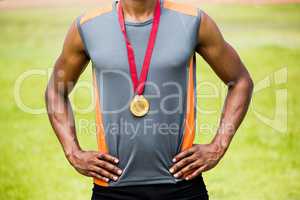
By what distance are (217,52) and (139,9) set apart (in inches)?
17.5

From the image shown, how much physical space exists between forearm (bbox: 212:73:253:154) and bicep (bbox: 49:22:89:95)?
0.78 metres

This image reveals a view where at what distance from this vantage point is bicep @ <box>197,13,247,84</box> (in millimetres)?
3283

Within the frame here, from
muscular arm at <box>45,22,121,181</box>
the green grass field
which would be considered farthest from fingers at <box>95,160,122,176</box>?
the green grass field

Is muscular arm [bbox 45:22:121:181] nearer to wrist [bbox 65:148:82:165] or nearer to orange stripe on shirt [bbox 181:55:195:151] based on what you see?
wrist [bbox 65:148:82:165]

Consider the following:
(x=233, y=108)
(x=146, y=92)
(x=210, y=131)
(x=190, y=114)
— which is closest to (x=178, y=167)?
(x=190, y=114)

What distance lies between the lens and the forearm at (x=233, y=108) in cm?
354

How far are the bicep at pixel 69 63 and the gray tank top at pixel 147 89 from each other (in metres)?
0.07

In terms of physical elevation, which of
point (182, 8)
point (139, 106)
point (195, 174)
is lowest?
point (195, 174)

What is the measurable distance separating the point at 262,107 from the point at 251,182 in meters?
3.62

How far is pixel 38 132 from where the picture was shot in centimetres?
1027

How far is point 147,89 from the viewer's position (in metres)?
3.22

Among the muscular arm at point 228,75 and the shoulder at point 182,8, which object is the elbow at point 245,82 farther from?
the shoulder at point 182,8

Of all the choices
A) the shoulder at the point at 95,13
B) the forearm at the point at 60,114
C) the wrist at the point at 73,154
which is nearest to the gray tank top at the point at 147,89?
the shoulder at the point at 95,13

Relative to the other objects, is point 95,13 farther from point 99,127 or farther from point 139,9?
point 99,127
